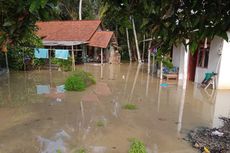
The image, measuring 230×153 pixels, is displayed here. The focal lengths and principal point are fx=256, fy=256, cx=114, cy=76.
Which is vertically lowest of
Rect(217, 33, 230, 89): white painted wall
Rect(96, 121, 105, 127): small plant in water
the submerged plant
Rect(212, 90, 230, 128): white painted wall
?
Rect(96, 121, 105, 127): small plant in water

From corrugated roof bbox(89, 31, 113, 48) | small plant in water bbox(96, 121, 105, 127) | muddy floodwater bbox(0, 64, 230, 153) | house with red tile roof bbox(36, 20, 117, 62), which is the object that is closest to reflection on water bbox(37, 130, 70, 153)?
muddy floodwater bbox(0, 64, 230, 153)

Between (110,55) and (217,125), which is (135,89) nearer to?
(217,125)

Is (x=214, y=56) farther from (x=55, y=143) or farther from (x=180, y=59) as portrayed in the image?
(x=55, y=143)

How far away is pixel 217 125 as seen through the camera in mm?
8281

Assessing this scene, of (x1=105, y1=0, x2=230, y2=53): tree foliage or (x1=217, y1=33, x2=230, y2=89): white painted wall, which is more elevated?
(x1=105, y1=0, x2=230, y2=53): tree foliage

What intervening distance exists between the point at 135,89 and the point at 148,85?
4.80 feet

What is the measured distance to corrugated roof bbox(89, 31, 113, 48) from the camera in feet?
82.8

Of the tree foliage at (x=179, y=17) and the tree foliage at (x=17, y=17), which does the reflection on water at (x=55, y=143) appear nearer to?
the tree foliage at (x=17, y=17)

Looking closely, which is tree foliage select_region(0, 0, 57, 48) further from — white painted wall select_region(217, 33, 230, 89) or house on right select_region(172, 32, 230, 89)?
white painted wall select_region(217, 33, 230, 89)

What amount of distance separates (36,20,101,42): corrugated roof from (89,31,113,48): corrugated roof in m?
0.50

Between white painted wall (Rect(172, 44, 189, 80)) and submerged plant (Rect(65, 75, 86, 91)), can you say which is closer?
submerged plant (Rect(65, 75, 86, 91))

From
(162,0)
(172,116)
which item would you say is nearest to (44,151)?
(172,116)

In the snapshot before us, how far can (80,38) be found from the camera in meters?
25.6

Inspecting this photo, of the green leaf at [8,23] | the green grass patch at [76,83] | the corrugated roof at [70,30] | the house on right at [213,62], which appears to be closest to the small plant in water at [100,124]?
the green grass patch at [76,83]
